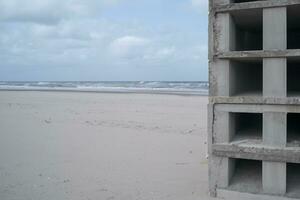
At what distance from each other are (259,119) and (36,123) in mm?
6790

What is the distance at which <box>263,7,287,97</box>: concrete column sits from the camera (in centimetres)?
317

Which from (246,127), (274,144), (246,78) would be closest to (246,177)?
(274,144)

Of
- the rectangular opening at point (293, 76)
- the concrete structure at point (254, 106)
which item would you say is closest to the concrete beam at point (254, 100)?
the concrete structure at point (254, 106)

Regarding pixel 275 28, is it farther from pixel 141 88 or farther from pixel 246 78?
pixel 141 88

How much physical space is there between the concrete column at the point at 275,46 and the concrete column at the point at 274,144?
214mm

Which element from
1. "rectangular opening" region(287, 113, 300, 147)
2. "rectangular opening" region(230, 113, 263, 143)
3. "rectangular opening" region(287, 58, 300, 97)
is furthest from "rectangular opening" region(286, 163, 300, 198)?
"rectangular opening" region(287, 58, 300, 97)

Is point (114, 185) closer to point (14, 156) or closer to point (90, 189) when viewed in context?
point (90, 189)

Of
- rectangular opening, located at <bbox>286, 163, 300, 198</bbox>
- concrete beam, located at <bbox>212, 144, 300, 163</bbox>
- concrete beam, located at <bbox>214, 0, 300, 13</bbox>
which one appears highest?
concrete beam, located at <bbox>214, 0, 300, 13</bbox>

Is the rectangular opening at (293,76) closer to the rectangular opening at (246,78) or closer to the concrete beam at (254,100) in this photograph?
the rectangular opening at (246,78)

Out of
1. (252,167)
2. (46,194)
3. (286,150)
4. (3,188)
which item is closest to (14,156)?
(3,188)

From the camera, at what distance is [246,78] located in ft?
14.1

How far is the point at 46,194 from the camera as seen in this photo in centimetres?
392

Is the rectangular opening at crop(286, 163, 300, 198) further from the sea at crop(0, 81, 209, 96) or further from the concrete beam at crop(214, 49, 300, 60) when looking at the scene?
the sea at crop(0, 81, 209, 96)

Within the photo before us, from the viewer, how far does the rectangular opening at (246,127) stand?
11.9ft
